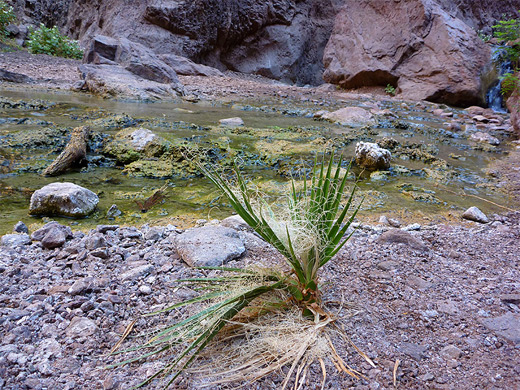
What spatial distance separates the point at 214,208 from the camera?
3.04 meters

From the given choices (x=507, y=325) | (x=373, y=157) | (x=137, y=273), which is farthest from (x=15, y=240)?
(x=373, y=157)

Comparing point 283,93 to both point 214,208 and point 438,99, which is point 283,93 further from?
point 214,208

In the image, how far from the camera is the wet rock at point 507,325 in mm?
1421

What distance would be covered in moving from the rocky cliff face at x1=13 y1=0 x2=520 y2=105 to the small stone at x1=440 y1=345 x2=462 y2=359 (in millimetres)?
12933

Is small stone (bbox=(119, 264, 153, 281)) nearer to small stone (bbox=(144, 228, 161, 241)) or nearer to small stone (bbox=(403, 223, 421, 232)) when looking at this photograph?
small stone (bbox=(144, 228, 161, 241))

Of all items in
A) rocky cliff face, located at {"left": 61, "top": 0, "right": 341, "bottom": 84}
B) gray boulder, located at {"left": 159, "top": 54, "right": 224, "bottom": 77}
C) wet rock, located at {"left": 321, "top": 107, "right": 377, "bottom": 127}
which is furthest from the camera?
rocky cliff face, located at {"left": 61, "top": 0, "right": 341, "bottom": 84}

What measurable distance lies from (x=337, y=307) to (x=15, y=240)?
1.82 m

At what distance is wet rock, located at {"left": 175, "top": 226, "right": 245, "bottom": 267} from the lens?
6.04 ft

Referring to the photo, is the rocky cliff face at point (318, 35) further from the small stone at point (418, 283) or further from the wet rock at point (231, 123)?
the small stone at point (418, 283)

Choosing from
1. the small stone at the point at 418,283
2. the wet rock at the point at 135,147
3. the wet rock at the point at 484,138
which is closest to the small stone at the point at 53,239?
the small stone at the point at 418,283

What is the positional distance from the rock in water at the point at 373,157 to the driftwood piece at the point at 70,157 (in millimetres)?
3322

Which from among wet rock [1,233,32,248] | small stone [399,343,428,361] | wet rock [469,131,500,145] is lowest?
wet rock [1,233,32,248]

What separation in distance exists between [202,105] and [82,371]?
8.38m

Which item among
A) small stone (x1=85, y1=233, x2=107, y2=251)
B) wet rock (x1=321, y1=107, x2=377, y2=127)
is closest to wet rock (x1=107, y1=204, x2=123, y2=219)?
small stone (x1=85, y1=233, x2=107, y2=251)
